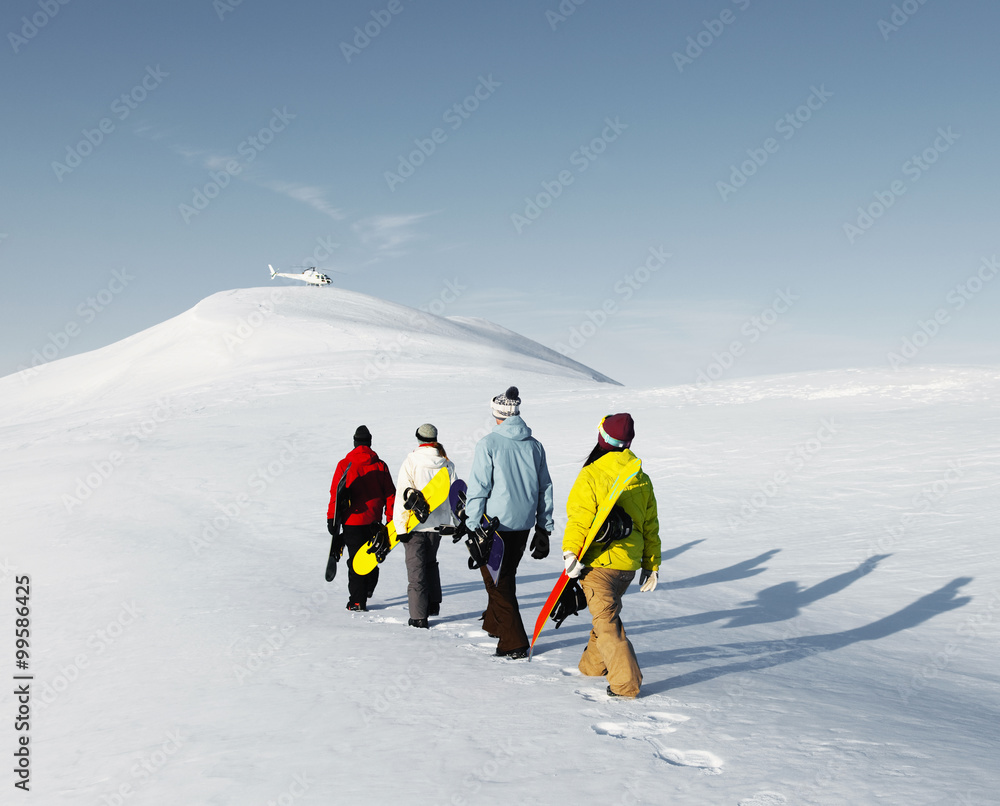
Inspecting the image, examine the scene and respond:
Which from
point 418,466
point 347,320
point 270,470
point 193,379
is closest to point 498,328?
point 347,320

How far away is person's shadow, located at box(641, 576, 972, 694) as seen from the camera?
18.6 feet

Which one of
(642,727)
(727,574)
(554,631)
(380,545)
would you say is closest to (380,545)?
(380,545)

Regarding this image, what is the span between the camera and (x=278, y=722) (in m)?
4.54

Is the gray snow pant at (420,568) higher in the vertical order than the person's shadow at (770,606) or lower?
higher

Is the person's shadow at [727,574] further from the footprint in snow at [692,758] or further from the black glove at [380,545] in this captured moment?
the footprint in snow at [692,758]

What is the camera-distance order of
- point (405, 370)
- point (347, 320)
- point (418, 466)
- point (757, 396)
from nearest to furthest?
point (418, 466) → point (757, 396) → point (405, 370) → point (347, 320)

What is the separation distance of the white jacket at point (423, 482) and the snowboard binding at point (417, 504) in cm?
8

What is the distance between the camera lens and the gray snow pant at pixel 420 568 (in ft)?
22.7

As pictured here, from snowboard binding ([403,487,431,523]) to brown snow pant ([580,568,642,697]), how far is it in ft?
6.82

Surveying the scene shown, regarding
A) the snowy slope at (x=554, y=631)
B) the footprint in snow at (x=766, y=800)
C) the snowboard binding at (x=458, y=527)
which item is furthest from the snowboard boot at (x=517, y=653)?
the footprint in snow at (x=766, y=800)

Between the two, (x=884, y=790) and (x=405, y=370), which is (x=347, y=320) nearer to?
(x=405, y=370)

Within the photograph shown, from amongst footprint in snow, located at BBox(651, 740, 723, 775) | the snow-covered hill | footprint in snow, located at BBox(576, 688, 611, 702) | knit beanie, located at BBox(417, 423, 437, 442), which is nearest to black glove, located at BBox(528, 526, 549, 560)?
footprint in snow, located at BBox(576, 688, 611, 702)

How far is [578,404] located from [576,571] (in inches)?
737

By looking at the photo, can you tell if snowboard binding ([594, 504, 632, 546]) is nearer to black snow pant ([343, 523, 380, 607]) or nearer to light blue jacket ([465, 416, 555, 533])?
light blue jacket ([465, 416, 555, 533])
